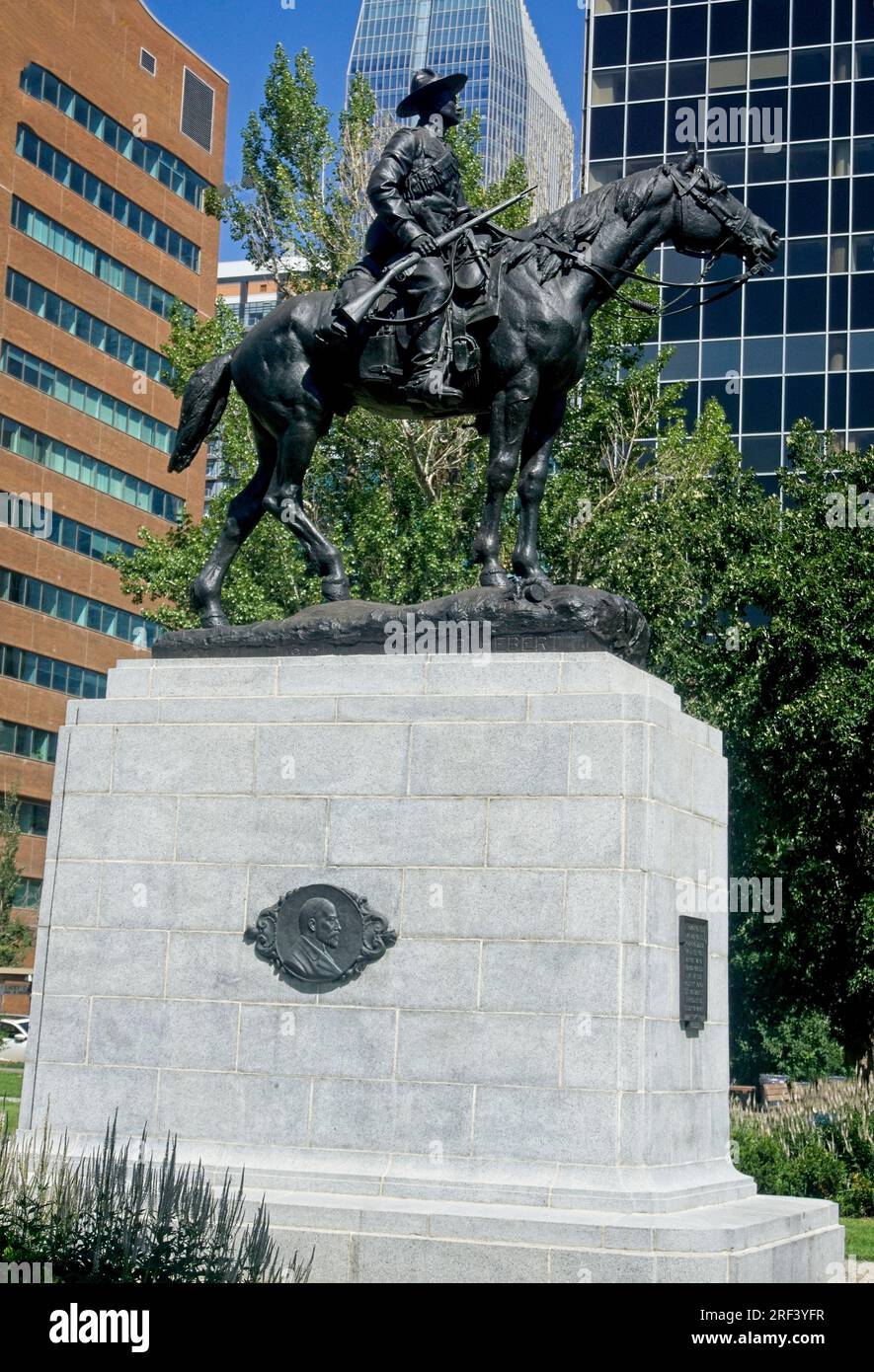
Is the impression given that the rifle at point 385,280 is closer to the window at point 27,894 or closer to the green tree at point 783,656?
the green tree at point 783,656

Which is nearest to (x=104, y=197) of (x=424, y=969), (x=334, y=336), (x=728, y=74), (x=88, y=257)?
(x=88, y=257)

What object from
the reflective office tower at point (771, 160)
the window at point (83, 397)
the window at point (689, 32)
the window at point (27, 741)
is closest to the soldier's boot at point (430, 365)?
the reflective office tower at point (771, 160)

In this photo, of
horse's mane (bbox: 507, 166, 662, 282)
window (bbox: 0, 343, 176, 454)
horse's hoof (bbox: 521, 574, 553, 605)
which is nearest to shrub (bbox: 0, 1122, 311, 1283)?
horse's hoof (bbox: 521, 574, 553, 605)

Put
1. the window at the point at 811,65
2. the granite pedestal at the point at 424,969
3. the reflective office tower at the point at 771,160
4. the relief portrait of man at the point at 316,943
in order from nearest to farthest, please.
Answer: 1. the granite pedestal at the point at 424,969
2. the relief portrait of man at the point at 316,943
3. the reflective office tower at the point at 771,160
4. the window at the point at 811,65

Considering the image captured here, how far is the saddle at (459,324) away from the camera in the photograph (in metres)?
11.9

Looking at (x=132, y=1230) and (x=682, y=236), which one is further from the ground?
(x=682, y=236)

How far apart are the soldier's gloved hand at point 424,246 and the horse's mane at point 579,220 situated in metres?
0.57

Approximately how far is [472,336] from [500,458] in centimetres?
91

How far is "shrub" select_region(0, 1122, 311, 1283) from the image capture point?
8.23 meters

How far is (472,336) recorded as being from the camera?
1191cm

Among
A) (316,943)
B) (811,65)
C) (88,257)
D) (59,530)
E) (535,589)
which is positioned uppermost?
(811,65)

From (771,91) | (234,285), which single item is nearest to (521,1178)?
(771,91)

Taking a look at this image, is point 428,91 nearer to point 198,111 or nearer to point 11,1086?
point 11,1086
